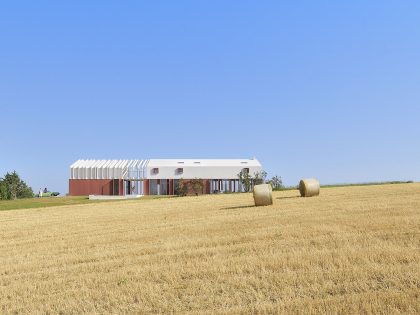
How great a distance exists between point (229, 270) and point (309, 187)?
25010 mm

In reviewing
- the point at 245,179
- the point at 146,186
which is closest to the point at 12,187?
the point at 146,186

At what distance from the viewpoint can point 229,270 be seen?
10594 mm

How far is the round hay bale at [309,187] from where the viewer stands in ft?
114

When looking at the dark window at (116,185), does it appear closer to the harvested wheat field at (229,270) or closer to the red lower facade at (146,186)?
the red lower facade at (146,186)

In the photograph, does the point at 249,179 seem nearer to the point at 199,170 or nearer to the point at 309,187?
the point at 199,170

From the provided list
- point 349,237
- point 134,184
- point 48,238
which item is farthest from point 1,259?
point 134,184

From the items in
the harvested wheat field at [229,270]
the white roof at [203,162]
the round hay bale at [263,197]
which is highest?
the white roof at [203,162]

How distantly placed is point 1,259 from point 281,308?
34.0 feet

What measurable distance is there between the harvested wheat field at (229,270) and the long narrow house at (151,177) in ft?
198

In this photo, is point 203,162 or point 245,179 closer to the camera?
point 245,179

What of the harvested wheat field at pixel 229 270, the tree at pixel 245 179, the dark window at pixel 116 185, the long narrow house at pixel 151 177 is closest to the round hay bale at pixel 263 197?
the harvested wheat field at pixel 229 270

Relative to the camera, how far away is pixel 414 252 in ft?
36.2

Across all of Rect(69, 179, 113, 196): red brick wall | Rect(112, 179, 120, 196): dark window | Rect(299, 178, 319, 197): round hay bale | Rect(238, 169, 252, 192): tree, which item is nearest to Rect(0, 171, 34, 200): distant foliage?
Rect(69, 179, 113, 196): red brick wall

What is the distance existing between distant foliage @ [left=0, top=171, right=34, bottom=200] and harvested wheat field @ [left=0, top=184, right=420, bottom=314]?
61.8 m
